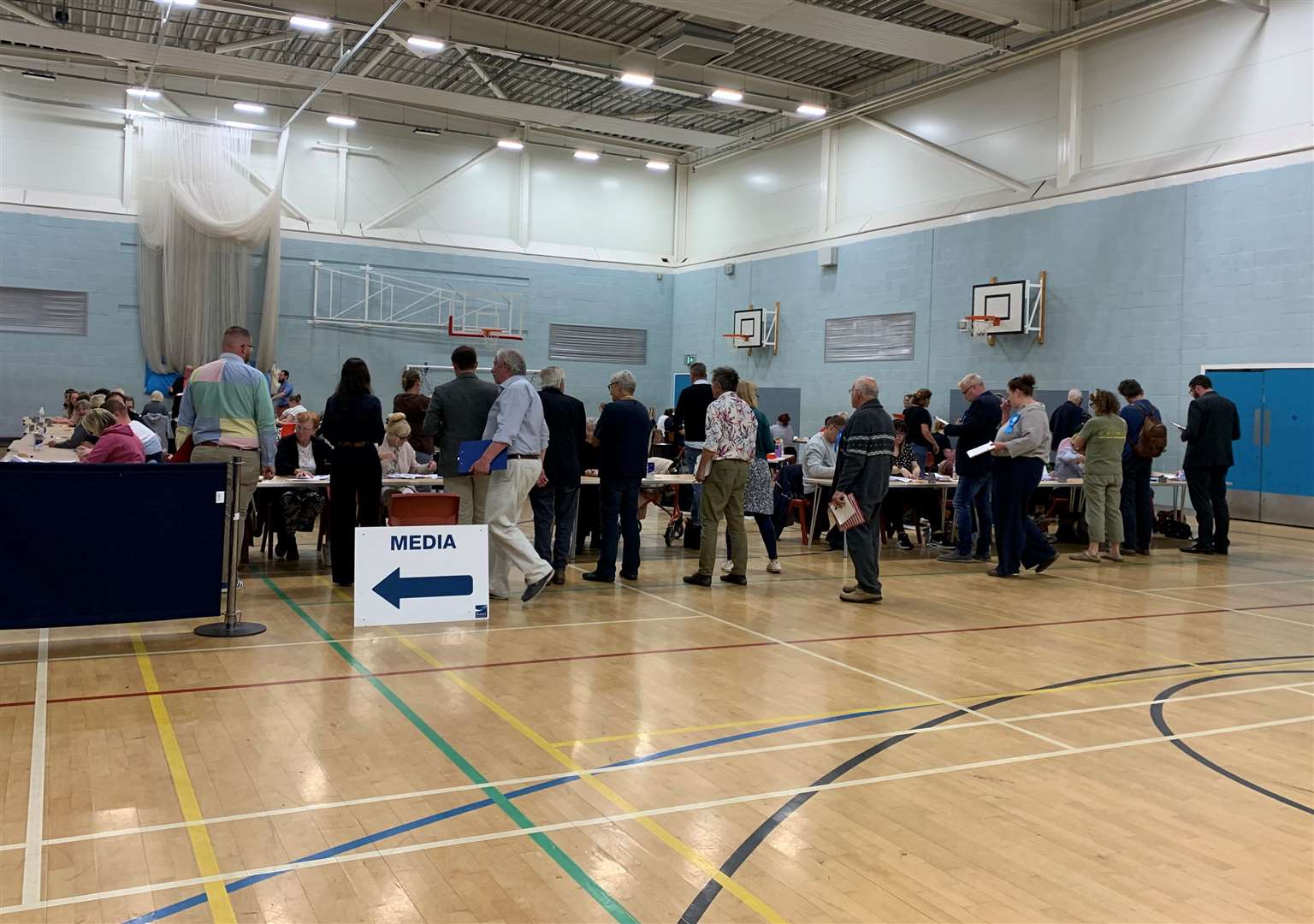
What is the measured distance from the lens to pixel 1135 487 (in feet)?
33.2

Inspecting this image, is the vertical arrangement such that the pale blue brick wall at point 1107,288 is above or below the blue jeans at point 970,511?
above

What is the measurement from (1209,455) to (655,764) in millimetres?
7796

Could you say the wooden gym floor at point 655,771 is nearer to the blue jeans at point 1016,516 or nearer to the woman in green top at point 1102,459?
the blue jeans at point 1016,516

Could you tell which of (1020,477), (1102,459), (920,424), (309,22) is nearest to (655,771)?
(1020,477)

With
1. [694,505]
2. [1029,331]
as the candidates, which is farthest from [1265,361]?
[694,505]

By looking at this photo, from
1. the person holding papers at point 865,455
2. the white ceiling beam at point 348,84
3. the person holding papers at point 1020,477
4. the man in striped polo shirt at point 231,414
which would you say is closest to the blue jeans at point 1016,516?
the person holding papers at point 1020,477

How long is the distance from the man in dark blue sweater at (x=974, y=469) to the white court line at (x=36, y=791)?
6697mm

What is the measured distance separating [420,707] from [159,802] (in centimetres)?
126

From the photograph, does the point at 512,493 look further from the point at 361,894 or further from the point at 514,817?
the point at 361,894

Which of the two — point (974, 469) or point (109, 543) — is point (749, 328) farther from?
point (109, 543)

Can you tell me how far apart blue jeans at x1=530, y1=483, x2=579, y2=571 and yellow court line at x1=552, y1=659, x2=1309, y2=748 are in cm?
309

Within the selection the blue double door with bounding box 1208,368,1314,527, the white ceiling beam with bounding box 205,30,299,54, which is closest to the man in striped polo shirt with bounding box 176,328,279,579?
the blue double door with bounding box 1208,368,1314,527

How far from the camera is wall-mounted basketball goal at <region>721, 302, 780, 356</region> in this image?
18.7m

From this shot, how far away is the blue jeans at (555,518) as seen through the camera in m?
7.27
